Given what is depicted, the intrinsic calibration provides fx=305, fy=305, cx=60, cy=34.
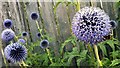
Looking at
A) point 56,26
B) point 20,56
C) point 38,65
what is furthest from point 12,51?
point 56,26

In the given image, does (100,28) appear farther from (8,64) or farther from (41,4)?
(8,64)

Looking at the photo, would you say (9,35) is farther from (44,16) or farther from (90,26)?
(90,26)

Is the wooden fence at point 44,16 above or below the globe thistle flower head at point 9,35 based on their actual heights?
above

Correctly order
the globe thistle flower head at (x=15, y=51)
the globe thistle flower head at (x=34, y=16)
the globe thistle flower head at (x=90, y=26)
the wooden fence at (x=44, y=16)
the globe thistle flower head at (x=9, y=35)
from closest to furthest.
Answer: the globe thistle flower head at (x=90, y=26) → the globe thistle flower head at (x=15, y=51) → the globe thistle flower head at (x=9, y=35) → the globe thistle flower head at (x=34, y=16) → the wooden fence at (x=44, y=16)

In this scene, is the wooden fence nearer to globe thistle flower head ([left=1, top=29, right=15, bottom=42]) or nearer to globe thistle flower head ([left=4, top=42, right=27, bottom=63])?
globe thistle flower head ([left=1, top=29, right=15, bottom=42])

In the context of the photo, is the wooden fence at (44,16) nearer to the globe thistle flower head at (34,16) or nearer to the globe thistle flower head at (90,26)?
the globe thistle flower head at (34,16)

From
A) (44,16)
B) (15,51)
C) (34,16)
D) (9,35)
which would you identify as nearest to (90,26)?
(15,51)

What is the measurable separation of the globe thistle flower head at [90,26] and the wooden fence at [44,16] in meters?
1.59

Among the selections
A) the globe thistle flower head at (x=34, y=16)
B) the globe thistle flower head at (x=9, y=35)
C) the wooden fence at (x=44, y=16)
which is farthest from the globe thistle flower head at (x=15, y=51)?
the wooden fence at (x=44, y=16)

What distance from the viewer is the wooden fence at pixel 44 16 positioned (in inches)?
150

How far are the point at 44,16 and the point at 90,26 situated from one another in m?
1.78

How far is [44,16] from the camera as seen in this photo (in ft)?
12.7

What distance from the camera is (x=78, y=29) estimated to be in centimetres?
215

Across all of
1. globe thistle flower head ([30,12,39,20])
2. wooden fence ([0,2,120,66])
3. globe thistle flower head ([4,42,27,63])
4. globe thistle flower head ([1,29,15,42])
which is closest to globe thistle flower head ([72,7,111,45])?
globe thistle flower head ([4,42,27,63])
